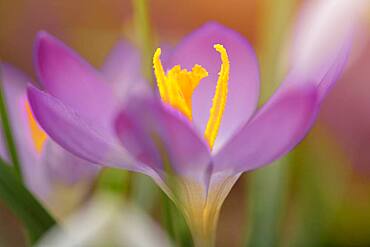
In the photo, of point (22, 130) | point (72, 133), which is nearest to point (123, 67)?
point (22, 130)

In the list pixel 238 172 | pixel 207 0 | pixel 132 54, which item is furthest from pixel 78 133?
pixel 207 0

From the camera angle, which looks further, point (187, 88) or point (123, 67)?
point (123, 67)

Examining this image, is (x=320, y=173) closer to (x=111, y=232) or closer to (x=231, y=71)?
(x=231, y=71)

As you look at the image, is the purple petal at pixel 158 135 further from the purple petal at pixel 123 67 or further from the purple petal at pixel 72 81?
the purple petal at pixel 123 67

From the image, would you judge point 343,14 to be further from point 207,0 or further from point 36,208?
point 207,0

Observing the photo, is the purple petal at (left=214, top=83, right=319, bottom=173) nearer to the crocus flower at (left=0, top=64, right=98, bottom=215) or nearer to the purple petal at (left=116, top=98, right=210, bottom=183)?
the purple petal at (left=116, top=98, right=210, bottom=183)
